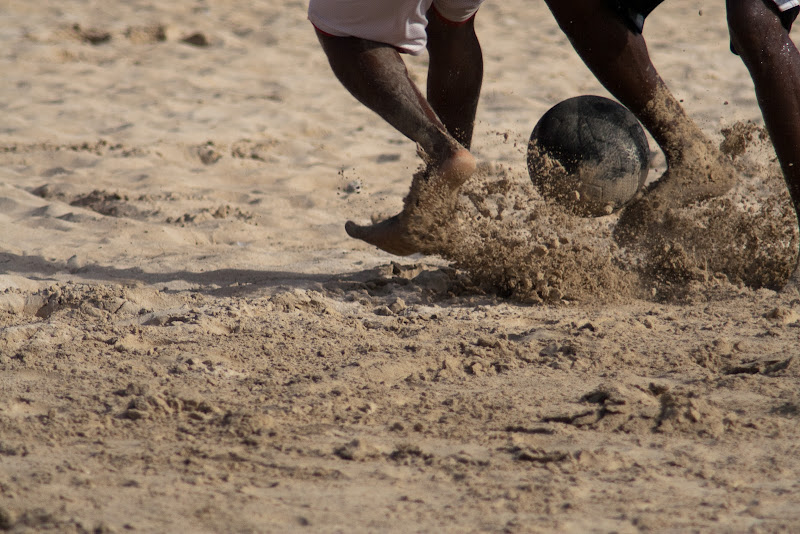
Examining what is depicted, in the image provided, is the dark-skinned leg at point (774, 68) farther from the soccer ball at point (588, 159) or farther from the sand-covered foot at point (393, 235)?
the sand-covered foot at point (393, 235)

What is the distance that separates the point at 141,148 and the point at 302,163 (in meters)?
1.04

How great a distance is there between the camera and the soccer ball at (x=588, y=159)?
3.18m

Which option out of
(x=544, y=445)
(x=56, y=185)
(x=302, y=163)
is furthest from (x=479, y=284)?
(x=56, y=185)

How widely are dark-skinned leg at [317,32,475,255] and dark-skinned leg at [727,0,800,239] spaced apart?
1037mm

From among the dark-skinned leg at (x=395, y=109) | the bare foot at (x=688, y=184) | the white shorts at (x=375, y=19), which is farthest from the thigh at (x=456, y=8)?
the bare foot at (x=688, y=184)

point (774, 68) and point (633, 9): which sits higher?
point (633, 9)

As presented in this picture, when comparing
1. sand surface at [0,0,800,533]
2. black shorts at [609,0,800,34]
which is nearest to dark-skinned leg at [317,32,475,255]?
sand surface at [0,0,800,533]

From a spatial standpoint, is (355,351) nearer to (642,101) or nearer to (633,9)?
(642,101)

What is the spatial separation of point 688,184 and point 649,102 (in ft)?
1.13

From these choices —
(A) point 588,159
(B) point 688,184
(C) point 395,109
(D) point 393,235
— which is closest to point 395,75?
(C) point 395,109

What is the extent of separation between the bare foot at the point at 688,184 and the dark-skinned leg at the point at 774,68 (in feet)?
1.05

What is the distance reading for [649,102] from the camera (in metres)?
3.27

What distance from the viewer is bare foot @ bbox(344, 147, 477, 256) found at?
8.92ft

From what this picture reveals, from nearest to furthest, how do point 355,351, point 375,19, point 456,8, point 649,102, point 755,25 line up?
point 355,351
point 755,25
point 375,19
point 456,8
point 649,102
